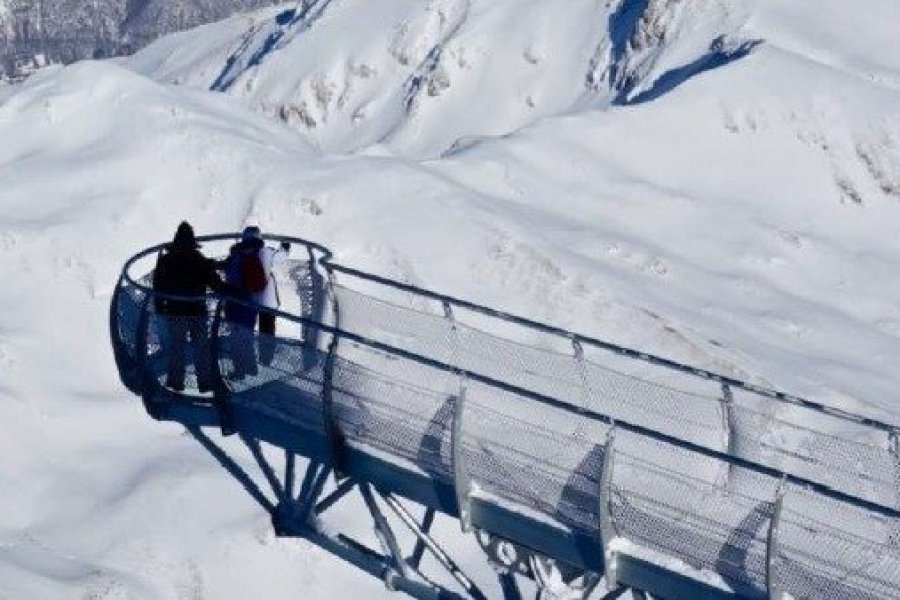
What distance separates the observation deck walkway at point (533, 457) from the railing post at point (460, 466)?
0.05ft

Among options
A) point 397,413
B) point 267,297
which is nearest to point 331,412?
point 397,413

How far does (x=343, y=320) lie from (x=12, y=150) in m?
23.2

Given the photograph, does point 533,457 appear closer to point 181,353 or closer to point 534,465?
point 534,465

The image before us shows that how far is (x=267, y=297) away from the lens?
Result: 1725 cm

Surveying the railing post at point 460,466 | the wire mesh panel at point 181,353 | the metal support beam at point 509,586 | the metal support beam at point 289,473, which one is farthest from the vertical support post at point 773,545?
the wire mesh panel at point 181,353

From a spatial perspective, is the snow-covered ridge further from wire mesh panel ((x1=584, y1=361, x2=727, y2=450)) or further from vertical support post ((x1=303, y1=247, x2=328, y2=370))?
wire mesh panel ((x1=584, y1=361, x2=727, y2=450))

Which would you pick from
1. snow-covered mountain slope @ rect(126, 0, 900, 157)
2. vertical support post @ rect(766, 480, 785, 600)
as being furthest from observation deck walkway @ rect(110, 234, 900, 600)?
snow-covered mountain slope @ rect(126, 0, 900, 157)

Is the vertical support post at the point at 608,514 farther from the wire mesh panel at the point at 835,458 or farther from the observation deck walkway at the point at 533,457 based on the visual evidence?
the wire mesh panel at the point at 835,458

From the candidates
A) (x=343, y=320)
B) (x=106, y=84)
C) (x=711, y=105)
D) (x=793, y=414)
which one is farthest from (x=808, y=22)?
(x=343, y=320)

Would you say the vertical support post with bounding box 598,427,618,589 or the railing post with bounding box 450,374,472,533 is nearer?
the vertical support post with bounding box 598,427,618,589

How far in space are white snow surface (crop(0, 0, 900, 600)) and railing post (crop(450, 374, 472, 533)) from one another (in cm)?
1398

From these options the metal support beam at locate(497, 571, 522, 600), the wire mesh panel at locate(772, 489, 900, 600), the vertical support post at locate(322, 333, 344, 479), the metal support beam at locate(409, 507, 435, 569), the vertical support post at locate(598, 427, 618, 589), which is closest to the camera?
the wire mesh panel at locate(772, 489, 900, 600)

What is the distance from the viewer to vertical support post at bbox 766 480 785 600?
475 inches

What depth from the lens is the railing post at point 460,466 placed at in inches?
555
